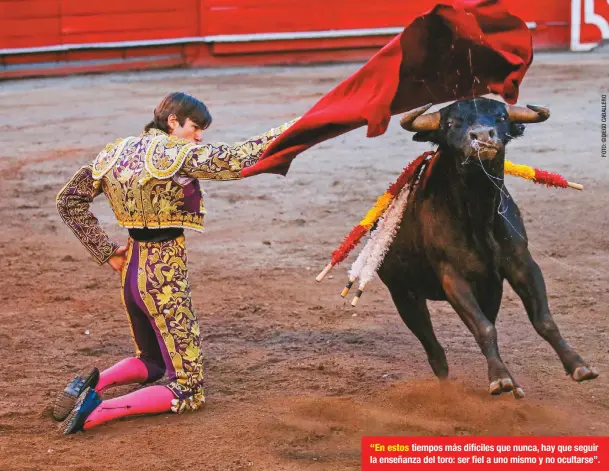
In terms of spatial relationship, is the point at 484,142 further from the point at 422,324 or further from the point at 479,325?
the point at 422,324

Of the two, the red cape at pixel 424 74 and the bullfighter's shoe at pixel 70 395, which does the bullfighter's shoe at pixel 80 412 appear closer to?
the bullfighter's shoe at pixel 70 395

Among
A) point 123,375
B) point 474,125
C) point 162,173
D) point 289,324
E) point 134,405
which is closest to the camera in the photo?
point 474,125

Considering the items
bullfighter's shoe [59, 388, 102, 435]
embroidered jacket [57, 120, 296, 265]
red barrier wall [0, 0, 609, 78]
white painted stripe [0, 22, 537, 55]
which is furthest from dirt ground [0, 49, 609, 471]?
white painted stripe [0, 22, 537, 55]

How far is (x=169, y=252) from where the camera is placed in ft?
13.7

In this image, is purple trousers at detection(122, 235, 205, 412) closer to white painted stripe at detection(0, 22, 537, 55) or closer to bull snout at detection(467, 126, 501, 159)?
bull snout at detection(467, 126, 501, 159)

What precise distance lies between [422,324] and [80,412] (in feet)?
4.55

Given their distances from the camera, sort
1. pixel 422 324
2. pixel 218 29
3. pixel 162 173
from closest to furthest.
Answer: pixel 162 173, pixel 422 324, pixel 218 29

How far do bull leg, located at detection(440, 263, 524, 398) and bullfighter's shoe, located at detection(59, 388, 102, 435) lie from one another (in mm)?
1329

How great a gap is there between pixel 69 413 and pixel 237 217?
3691mm

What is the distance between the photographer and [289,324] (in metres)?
5.59

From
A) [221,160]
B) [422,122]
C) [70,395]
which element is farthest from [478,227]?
[70,395]

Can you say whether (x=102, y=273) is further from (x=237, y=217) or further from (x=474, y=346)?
(x=474, y=346)

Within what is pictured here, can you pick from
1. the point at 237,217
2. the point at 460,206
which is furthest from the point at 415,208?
the point at 237,217

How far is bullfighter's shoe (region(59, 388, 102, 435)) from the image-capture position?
409 cm
